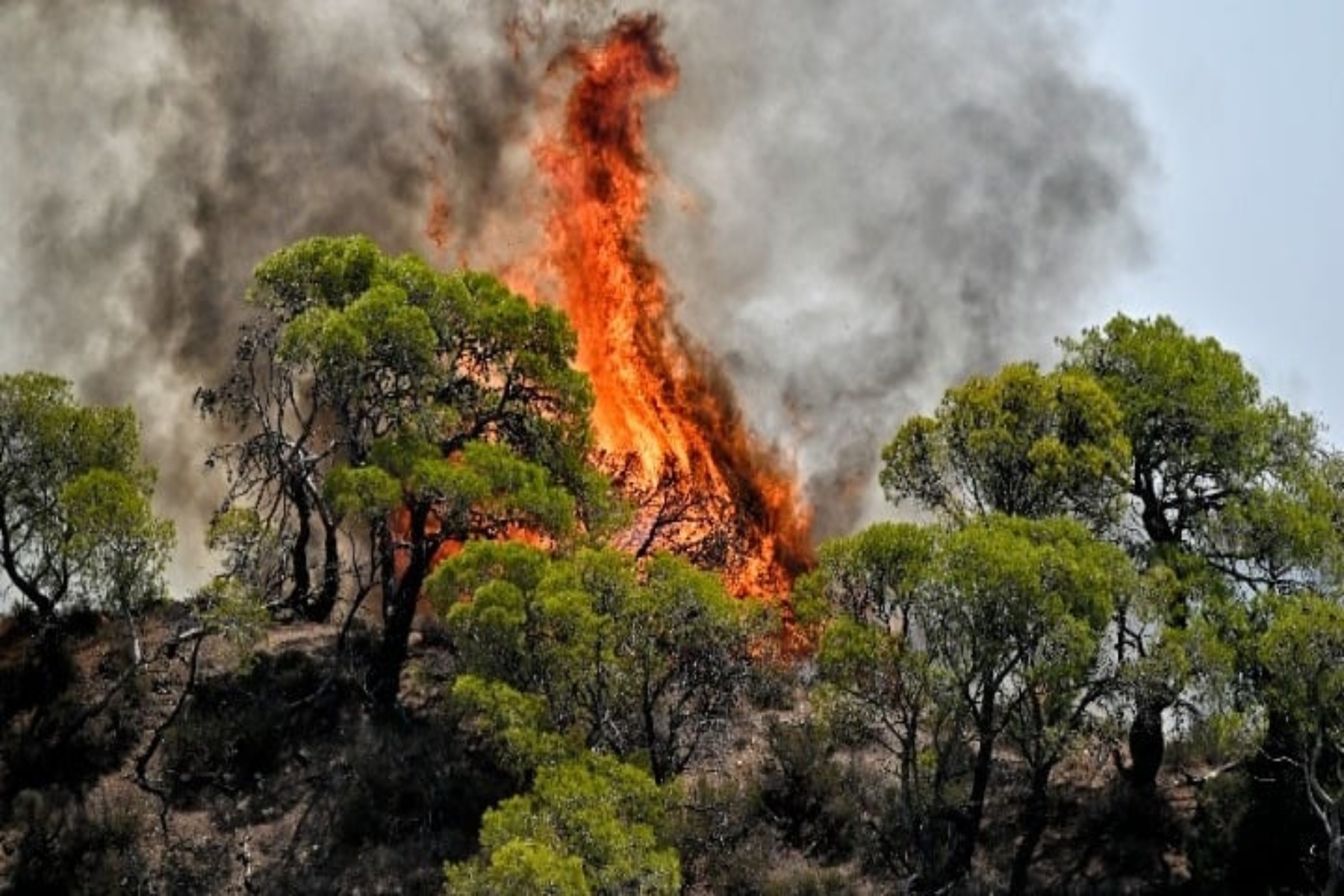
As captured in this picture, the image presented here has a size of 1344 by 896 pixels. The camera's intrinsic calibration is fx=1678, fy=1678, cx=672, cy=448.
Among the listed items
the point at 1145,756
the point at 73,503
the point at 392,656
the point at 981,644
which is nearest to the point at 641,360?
the point at 392,656

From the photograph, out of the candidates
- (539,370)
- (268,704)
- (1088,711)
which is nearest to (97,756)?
(268,704)

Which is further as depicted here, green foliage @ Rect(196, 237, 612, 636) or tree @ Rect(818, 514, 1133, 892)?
green foliage @ Rect(196, 237, 612, 636)

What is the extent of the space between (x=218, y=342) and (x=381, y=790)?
93.7ft

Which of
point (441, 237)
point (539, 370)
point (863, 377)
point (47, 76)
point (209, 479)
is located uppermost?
point (47, 76)

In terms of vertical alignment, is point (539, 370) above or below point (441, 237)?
below

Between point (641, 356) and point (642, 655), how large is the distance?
24.2m

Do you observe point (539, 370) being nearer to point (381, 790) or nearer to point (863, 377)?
point (381, 790)

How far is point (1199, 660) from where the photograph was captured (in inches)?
1553

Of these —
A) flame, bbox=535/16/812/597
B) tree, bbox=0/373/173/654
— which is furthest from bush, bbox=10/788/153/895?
flame, bbox=535/16/812/597

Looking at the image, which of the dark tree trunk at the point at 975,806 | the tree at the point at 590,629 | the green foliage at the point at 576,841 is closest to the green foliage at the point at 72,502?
the tree at the point at 590,629

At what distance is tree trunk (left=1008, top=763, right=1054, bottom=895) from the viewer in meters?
39.7

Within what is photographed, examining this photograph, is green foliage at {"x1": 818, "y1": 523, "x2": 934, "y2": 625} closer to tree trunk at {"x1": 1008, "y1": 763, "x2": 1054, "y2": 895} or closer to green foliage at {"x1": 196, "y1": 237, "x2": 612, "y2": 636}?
tree trunk at {"x1": 1008, "y1": 763, "x2": 1054, "y2": 895}

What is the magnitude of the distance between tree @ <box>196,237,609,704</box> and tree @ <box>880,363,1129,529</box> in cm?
968

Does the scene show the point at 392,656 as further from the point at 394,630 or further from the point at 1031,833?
the point at 1031,833
